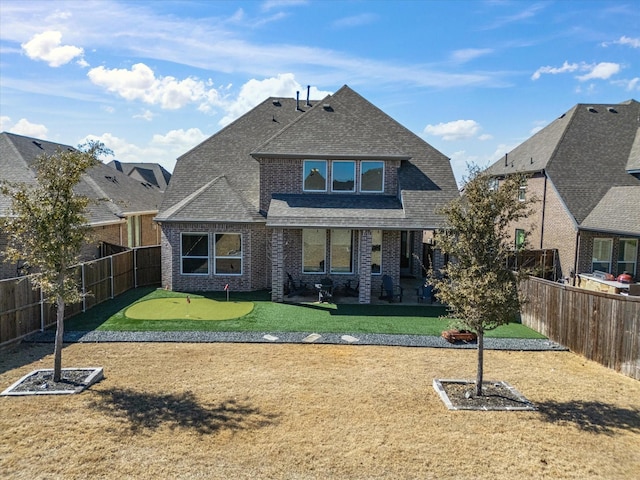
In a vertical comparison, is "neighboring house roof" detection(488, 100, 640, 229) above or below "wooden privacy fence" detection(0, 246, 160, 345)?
above

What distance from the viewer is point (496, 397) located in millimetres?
8828

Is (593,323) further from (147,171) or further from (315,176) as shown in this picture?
(147,171)

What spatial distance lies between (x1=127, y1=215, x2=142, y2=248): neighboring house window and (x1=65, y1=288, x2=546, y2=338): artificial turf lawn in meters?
11.2

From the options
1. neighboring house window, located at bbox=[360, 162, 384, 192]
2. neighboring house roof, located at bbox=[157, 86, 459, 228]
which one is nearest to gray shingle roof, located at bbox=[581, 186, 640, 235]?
neighboring house roof, located at bbox=[157, 86, 459, 228]

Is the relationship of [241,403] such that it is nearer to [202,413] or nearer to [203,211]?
[202,413]

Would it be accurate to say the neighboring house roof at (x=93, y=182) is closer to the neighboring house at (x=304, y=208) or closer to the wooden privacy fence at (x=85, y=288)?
the wooden privacy fence at (x=85, y=288)

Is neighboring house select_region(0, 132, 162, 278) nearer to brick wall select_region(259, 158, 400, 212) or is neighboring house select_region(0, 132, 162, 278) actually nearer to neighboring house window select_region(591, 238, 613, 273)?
brick wall select_region(259, 158, 400, 212)

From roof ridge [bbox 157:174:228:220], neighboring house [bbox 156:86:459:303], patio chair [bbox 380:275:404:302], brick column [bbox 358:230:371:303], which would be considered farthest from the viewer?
roof ridge [bbox 157:174:228:220]

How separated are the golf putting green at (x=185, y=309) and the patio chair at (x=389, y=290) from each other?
524 cm

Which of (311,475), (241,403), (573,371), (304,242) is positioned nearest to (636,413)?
(573,371)

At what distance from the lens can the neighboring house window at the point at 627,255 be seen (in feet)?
65.9

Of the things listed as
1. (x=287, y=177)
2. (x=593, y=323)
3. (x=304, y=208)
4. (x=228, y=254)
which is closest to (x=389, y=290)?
(x=304, y=208)

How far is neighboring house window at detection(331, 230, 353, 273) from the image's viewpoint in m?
18.4

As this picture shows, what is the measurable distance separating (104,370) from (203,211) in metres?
9.04
